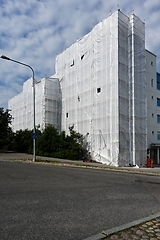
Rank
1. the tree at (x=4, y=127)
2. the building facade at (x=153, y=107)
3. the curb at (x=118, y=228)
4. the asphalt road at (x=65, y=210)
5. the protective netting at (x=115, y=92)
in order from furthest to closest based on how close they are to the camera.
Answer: the tree at (x=4, y=127), the building facade at (x=153, y=107), the protective netting at (x=115, y=92), the asphalt road at (x=65, y=210), the curb at (x=118, y=228)

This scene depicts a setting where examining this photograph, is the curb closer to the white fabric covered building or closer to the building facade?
the white fabric covered building

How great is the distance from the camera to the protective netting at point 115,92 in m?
24.5

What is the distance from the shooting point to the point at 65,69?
111ft

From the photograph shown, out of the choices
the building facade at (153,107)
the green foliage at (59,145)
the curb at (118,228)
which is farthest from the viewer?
the building facade at (153,107)

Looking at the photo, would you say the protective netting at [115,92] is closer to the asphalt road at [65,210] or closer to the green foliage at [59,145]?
the green foliage at [59,145]

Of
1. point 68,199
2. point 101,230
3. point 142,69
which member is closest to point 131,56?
point 142,69

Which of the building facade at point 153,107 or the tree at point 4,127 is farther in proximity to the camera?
the tree at point 4,127

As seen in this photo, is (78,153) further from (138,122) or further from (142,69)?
(142,69)

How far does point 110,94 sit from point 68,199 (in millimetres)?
19789

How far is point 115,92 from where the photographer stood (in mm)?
24703

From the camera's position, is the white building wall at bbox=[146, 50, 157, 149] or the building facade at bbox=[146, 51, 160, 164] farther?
the white building wall at bbox=[146, 50, 157, 149]

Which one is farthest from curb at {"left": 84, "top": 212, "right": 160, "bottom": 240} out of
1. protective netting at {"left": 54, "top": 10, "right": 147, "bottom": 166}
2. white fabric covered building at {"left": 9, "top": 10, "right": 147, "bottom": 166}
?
protective netting at {"left": 54, "top": 10, "right": 147, "bottom": 166}

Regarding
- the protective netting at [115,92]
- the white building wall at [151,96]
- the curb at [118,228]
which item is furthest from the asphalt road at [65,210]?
the white building wall at [151,96]

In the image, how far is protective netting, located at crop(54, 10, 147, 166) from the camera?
966 inches
